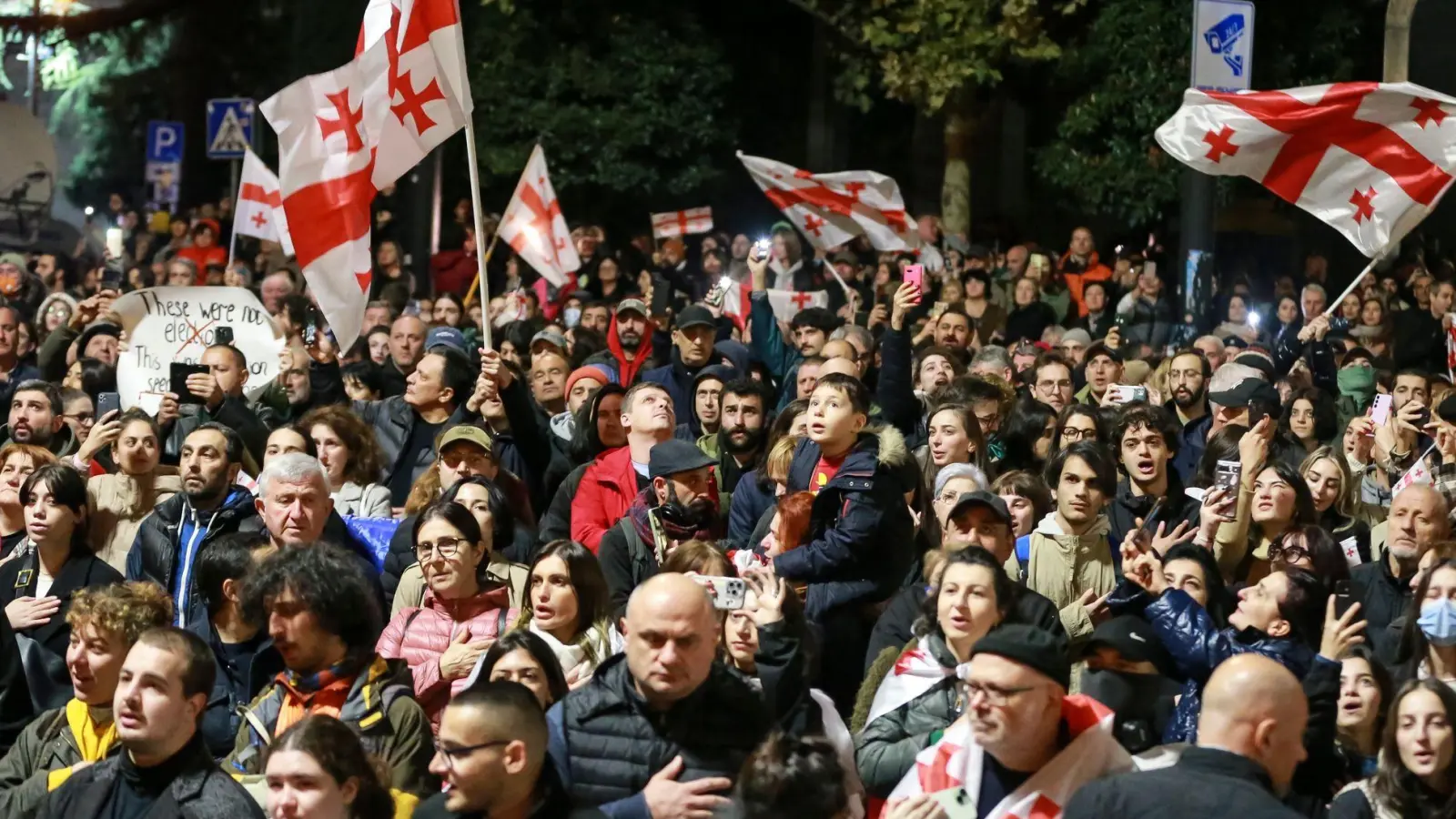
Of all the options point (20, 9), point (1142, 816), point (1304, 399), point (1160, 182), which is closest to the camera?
point (1142, 816)

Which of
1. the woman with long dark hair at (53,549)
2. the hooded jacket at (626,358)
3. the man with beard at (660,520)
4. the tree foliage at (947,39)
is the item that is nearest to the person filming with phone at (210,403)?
the woman with long dark hair at (53,549)

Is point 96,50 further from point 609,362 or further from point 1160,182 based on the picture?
point 609,362

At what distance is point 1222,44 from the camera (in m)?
14.4

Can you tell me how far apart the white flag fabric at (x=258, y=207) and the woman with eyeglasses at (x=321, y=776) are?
12.1 metres

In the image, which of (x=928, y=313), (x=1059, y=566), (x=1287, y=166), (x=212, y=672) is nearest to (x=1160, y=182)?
(x=928, y=313)

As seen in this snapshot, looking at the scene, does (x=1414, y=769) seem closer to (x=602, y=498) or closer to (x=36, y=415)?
(x=602, y=498)

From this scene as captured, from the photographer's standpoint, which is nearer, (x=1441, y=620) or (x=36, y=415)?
(x=1441, y=620)

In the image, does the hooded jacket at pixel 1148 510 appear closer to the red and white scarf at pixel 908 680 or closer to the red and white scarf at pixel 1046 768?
the red and white scarf at pixel 908 680

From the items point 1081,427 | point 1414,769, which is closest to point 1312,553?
point 1414,769

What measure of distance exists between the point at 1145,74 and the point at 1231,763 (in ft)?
55.1

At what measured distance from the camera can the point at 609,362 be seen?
12.9 metres

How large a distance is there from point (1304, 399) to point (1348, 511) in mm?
1550

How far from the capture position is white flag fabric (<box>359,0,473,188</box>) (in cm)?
1040

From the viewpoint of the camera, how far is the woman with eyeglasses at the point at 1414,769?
244 inches
